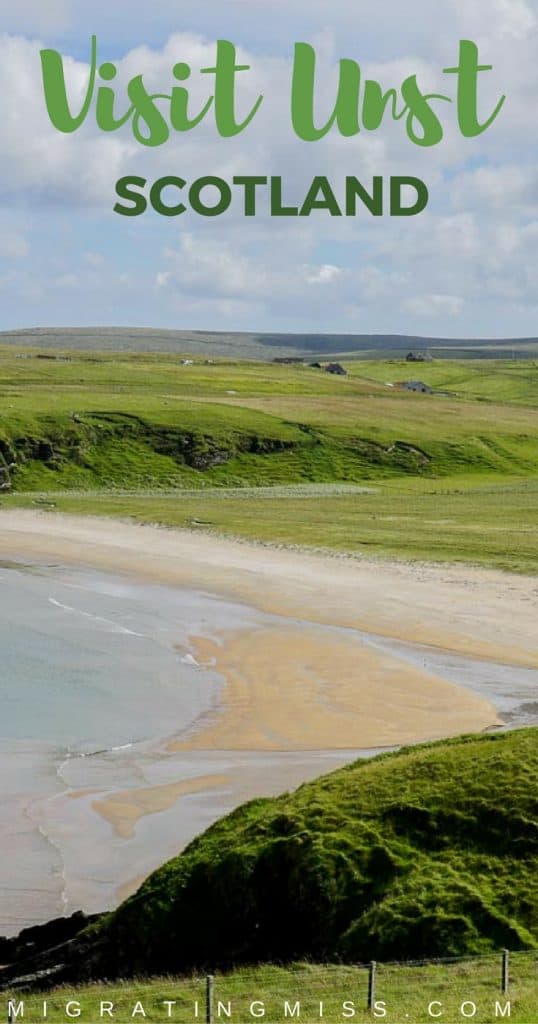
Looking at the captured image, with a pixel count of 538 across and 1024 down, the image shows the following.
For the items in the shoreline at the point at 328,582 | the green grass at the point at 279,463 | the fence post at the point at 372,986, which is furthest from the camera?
the green grass at the point at 279,463

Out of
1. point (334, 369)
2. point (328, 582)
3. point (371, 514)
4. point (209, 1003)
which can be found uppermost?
point (334, 369)

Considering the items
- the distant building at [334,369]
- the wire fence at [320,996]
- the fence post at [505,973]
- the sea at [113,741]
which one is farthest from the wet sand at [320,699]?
the distant building at [334,369]

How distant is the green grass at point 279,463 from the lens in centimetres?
7150

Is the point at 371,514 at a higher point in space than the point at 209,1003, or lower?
lower

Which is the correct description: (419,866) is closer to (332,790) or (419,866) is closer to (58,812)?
(332,790)

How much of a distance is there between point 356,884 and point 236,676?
2404cm

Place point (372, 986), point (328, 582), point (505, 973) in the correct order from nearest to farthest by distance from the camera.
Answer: point (372, 986)
point (505, 973)
point (328, 582)

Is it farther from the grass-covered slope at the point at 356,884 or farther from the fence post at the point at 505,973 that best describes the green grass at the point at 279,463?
the fence post at the point at 505,973

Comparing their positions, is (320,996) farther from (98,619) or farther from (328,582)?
(328,582)

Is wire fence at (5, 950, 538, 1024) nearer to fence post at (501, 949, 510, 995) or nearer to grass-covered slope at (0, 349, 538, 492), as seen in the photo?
fence post at (501, 949, 510, 995)

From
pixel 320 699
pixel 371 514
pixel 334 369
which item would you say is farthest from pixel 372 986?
pixel 334 369

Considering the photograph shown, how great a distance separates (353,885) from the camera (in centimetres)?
1581

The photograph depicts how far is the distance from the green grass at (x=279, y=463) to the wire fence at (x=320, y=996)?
1724 inches

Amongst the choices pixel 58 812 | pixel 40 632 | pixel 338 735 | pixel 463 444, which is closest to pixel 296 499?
pixel 463 444
